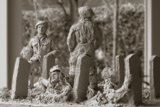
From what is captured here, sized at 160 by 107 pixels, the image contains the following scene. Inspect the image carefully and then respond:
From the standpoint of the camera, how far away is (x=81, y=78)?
5.09 m

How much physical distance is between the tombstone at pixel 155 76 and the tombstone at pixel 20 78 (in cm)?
167

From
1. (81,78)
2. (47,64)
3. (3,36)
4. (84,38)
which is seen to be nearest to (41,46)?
(47,64)

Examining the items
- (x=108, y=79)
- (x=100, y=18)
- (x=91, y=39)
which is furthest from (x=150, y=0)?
(x=108, y=79)

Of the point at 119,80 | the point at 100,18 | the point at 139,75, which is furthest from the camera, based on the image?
the point at 100,18

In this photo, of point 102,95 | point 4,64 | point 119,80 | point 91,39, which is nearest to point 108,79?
point 102,95

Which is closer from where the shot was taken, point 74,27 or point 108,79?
point 108,79

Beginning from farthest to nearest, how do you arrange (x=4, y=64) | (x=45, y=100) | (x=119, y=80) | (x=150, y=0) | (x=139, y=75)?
(x=150, y=0), (x=4, y=64), (x=119, y=80), (x=45, y=100), (x=139, y=75)

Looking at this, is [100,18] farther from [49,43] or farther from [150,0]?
[49,43]

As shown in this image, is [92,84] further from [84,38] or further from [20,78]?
[20,78]

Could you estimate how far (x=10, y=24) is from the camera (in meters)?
9.20

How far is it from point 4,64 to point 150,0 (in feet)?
12.7

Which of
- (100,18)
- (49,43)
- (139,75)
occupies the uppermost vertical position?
(100,18)

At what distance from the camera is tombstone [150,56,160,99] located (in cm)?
535

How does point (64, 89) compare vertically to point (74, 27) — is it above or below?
below
